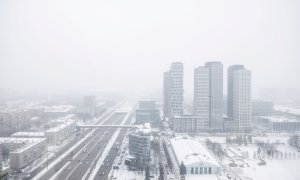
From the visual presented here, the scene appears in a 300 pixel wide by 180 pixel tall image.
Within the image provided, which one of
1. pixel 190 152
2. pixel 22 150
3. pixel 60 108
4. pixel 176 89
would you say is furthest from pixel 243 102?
pixel 60 108

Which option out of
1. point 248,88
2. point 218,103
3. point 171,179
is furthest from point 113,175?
point 248,88

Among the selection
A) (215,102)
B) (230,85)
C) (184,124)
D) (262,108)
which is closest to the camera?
(184,124)

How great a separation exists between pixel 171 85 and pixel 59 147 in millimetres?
10904

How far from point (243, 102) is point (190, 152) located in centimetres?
944

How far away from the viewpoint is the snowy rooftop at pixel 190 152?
12211mm

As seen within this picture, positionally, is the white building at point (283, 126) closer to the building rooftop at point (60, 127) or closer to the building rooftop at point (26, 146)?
the building rooftop at point (60, 127)

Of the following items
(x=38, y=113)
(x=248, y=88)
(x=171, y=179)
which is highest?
(x=248, y=88)

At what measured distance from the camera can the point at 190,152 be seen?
13344 millimetres

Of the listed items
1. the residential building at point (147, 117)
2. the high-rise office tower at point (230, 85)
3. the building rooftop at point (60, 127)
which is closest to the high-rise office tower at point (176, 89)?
the residential building at point (147, 117)

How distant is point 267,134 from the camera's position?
19891 mm

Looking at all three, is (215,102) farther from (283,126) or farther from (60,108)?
(60,108)

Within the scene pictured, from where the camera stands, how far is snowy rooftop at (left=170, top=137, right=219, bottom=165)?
12.2 meters

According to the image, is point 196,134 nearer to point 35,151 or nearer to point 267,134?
point 267,134

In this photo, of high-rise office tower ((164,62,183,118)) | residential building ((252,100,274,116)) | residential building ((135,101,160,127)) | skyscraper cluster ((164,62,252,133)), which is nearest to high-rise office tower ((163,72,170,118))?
residential building ((135,101,160,127))
